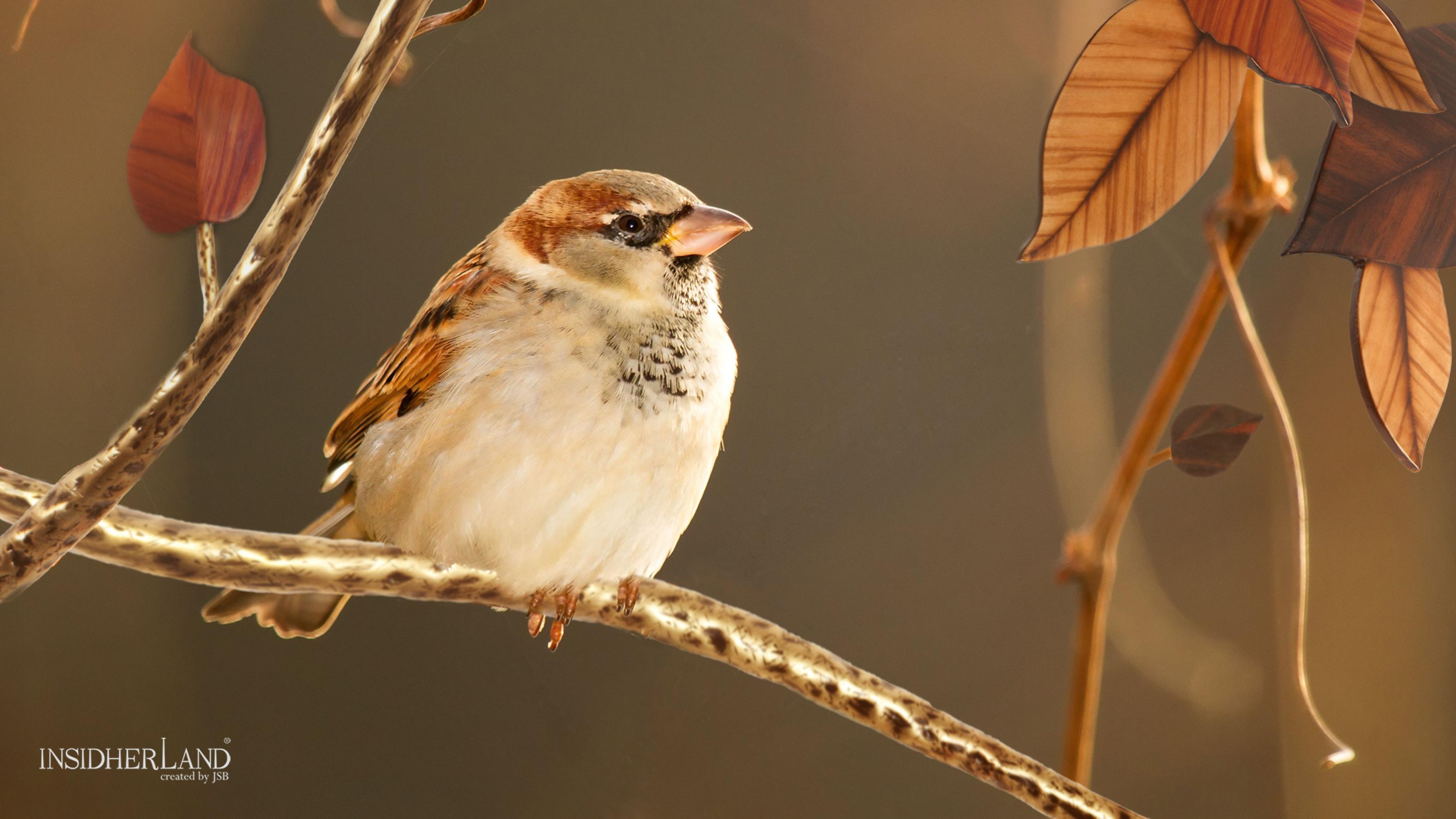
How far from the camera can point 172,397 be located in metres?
0.62

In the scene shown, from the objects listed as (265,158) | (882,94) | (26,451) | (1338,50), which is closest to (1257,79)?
(1338,50)

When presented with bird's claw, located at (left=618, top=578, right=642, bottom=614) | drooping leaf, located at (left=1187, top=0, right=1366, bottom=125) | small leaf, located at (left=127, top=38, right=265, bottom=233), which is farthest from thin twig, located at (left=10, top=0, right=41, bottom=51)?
drooping leaf, located at (left=1187, top=0, right=1366, bottom=125)

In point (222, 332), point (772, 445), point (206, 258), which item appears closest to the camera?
point (222, 332)

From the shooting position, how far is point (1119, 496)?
860 mm

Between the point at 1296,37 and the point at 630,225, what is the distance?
0.56 metres

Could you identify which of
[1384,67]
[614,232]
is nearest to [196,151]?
[614,232]

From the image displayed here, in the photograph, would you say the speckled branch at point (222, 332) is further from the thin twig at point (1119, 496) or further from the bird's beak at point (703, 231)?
the thin twig at point (1119, 496)

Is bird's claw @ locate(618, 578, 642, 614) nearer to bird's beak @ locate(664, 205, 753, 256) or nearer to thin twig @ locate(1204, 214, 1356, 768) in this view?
bird's beak @ locate(664, 205, 753, 256)

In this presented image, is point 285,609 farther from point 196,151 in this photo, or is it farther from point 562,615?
point 196,151

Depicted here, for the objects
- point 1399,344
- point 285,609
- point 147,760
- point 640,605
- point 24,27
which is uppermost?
point 1399,344

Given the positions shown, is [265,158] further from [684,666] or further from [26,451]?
[684,666]

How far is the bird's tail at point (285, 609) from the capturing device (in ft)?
2.42

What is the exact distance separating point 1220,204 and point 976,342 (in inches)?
10.7

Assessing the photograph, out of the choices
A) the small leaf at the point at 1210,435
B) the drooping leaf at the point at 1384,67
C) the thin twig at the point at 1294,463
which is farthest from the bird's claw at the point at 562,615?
the drooping leaf at the point at 1384,67
